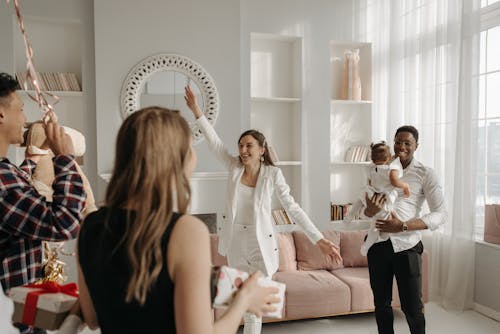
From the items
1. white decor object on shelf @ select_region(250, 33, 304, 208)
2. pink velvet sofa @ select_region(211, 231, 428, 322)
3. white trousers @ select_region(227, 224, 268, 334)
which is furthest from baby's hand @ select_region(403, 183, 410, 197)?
white decor object on shelf @ select_region(250, 33, 304, 208)

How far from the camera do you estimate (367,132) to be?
534 centimetres

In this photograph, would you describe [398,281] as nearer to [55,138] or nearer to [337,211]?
[55,138]

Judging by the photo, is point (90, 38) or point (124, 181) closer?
point (124, 181)

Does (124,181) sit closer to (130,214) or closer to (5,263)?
(130,214)

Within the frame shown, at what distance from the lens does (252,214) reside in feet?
9.14

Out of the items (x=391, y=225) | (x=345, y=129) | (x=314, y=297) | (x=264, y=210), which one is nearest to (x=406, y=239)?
(x=391, y=225)

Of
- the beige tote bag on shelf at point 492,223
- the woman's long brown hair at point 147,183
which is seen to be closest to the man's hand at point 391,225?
the beige tote bag on shelf at point 492,223

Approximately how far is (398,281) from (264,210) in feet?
3.07

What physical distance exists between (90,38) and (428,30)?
3402mm

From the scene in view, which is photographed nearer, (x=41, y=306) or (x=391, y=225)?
(x=41, y=306)

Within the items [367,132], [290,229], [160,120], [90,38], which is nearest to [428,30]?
[367,132]

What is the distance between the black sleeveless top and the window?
3706 mm

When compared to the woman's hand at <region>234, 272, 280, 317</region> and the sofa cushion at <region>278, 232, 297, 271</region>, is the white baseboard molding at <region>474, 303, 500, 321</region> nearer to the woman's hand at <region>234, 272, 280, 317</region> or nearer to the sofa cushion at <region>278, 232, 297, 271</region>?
the sofa cushion at <region>278, 232, 297, 271</region>

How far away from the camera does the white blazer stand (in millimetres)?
2779
